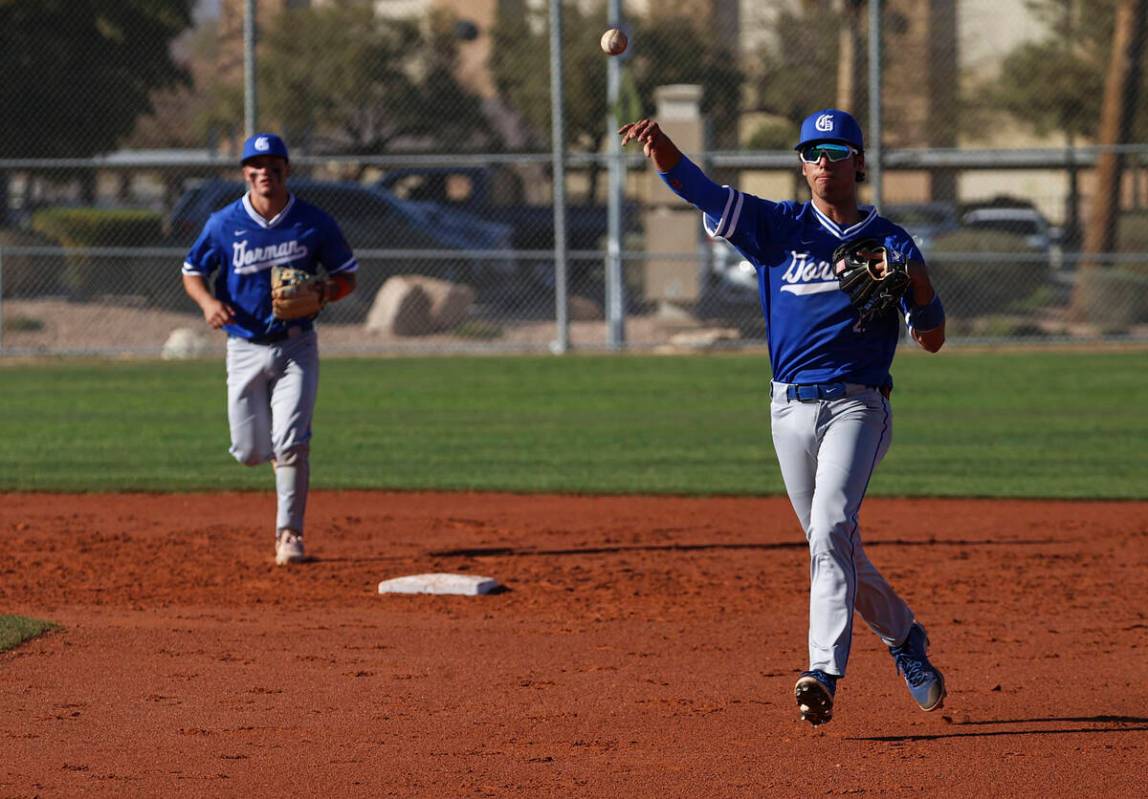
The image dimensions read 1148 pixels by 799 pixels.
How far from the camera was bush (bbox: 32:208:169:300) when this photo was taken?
20484mm

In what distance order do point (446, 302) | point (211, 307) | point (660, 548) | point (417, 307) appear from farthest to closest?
point (446, 302)
point (417, 307)
point (660, 548)
point (211, 307)

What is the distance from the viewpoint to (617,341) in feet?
61.5

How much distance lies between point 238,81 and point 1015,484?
34546 mm

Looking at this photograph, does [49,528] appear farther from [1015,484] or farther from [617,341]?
[617,341]

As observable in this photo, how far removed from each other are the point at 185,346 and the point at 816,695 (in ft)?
47.4

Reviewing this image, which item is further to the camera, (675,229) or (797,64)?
(797,64)

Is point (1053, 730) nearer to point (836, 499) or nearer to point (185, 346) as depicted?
point (836, 499)

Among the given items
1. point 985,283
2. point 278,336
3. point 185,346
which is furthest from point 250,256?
point 985,283

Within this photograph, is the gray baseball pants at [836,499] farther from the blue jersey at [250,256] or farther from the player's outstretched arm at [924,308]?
the blue jersey at [250,256]

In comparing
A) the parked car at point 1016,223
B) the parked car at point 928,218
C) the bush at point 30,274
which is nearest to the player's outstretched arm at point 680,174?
the bush at point 30,274

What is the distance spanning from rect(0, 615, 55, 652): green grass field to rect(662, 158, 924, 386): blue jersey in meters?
3.14

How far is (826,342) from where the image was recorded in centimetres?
527

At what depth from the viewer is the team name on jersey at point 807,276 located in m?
5.26

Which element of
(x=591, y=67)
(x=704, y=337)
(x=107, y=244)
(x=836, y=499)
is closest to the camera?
(x=836, y=499)
